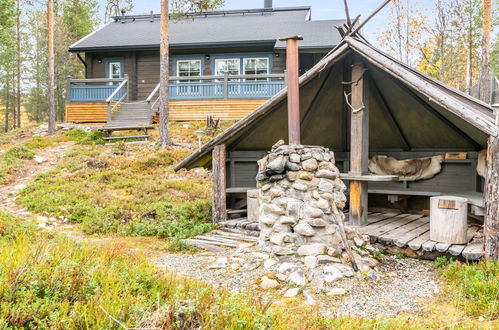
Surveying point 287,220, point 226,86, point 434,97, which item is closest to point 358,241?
point 287,220

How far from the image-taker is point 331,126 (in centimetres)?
869

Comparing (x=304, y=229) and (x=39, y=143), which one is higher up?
(x=39, y=143)

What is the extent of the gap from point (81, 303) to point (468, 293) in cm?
405

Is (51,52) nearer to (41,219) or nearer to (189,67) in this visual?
(189,67)

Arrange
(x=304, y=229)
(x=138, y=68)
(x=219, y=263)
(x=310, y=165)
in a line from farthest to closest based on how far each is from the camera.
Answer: (x=138, y=68)
(x=219, y=263)
(x=310, y=165)
(x=304, y=229)

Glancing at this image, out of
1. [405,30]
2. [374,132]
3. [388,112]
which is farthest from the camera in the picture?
[405,30]

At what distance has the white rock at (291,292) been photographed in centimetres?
421

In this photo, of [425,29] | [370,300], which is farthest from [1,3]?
[425,29]

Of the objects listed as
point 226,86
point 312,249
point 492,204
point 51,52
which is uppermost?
point 51,52

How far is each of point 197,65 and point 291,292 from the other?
55.9 feet

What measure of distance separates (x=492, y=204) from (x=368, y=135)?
2.84 metres

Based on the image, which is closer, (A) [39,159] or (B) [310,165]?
(B) [310,165]

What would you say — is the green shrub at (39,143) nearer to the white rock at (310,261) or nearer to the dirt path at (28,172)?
the dirt path at (28,172)

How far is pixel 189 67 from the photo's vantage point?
19.5 m
